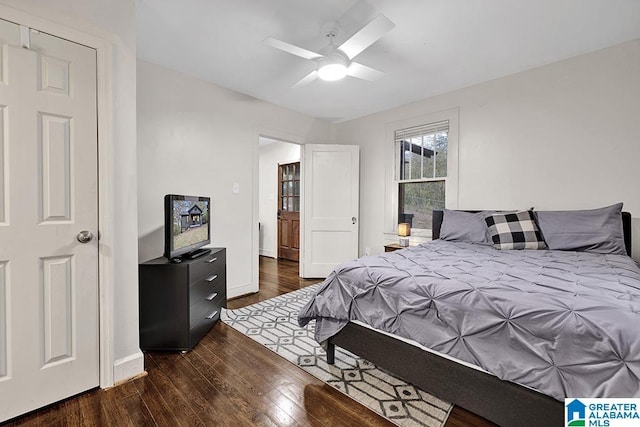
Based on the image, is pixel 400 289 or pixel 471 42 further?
pixel 471 42

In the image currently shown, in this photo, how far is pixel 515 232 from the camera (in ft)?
8.63

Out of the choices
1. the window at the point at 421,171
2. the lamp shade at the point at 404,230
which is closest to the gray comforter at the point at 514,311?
the lamp shade at the point at 404,230

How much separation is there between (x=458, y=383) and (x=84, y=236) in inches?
85.0

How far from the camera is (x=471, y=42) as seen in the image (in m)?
2.46

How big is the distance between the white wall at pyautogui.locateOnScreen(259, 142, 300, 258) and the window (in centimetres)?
251

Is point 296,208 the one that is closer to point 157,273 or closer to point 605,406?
point 157,273

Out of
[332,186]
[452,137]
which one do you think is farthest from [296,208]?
[452,137]

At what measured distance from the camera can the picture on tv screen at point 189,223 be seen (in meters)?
2.23

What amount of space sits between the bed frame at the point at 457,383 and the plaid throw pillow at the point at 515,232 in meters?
1.62

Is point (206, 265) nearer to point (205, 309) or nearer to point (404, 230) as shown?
point (205, 309)

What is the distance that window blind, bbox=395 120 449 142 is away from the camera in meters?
3.64

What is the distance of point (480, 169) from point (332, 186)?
196 centimetres

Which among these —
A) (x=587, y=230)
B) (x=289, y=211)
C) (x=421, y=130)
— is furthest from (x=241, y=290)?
(x=587, y=230)

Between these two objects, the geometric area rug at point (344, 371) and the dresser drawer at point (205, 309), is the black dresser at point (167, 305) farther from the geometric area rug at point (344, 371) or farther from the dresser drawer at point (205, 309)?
the geometric area rug at point (344, 371)
